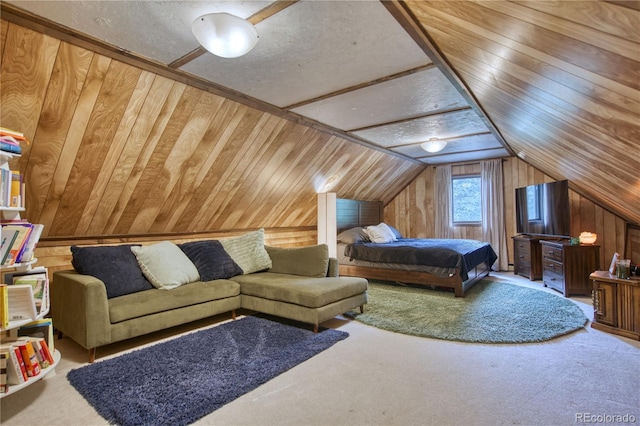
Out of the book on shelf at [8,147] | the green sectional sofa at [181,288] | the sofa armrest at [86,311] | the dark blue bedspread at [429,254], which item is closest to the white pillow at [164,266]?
the green sectional sofa at [181,288]

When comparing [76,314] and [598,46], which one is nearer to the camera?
[598,46]

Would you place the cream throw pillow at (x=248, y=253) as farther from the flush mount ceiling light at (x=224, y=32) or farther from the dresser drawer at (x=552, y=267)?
the dresser drawer at (x=552, y=267)

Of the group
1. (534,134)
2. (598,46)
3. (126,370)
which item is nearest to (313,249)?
(126,370)

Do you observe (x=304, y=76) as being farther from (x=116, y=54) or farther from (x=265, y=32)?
(x=116, y=54)

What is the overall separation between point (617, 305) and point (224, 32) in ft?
12.4

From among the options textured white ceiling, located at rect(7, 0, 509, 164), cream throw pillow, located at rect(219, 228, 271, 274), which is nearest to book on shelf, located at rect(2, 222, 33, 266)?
textured white ceiling, located at rect(7, 0, 509, 164)

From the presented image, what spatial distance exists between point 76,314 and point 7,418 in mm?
814

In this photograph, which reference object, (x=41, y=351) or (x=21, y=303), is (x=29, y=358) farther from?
(x=21, y=303)

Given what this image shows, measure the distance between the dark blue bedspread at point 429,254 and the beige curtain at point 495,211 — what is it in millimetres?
1038

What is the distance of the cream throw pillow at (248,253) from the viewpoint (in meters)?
3.89

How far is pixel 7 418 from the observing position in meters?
1.80

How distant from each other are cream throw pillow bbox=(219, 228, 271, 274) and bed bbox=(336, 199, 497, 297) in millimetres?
1678

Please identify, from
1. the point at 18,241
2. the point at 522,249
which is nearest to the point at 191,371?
the point at 18,241

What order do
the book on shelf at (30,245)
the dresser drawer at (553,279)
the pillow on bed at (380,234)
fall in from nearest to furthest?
the book on shelf at (30,245) → the dresser drawer at (553,279) → the pillow on bed at (380,234)
